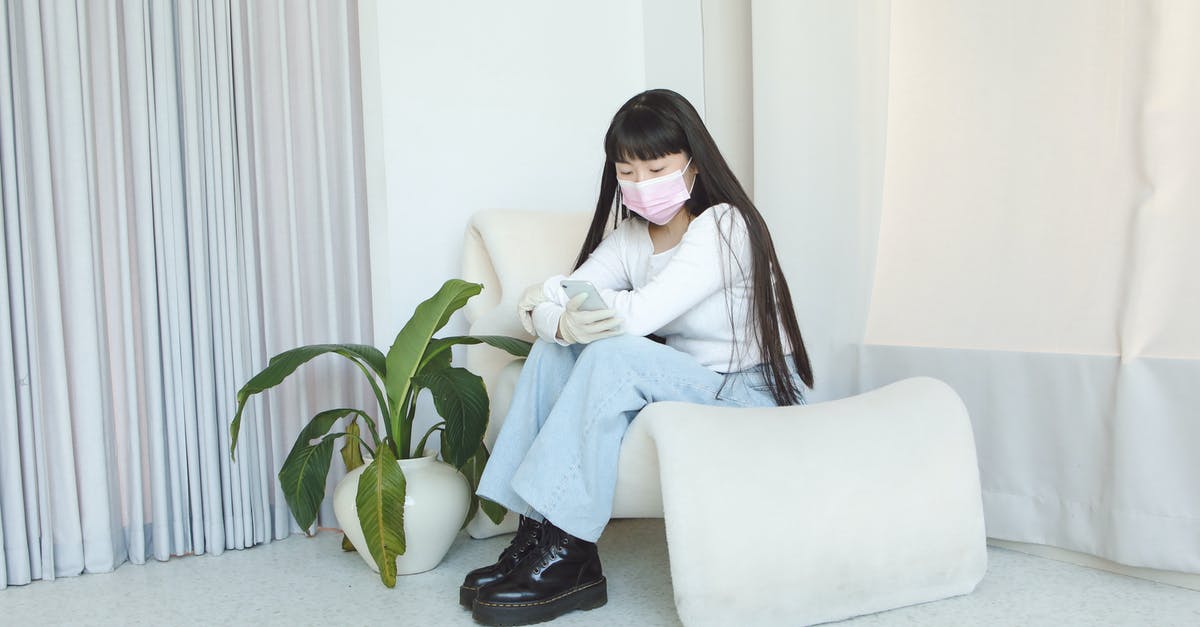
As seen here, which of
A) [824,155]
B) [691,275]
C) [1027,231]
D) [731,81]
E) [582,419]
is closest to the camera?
[582,419]

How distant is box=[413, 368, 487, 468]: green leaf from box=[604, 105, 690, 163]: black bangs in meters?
0.52

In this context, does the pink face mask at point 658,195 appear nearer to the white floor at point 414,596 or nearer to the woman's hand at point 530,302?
the woman's hand at point 530,302

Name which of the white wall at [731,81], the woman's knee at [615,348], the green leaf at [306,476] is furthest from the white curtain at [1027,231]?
the green leaf at [306,476]

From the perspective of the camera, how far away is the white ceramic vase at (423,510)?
68.0 inches

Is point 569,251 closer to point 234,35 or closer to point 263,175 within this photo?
point 263,175

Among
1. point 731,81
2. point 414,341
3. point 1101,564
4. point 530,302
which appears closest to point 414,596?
point 414,341

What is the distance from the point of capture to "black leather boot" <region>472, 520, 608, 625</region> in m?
1.44

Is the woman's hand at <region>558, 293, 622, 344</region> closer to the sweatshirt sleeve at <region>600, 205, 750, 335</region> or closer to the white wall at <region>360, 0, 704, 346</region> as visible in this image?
the sweatshirt sleeve at <region>600, 205, 750, 335</region>

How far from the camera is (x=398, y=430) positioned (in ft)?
5.97

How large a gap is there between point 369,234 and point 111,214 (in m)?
0.56

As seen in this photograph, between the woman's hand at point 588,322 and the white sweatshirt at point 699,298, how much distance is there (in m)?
0.02

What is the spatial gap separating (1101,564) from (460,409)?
122 centimetres

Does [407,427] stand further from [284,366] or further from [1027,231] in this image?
[1027,231]

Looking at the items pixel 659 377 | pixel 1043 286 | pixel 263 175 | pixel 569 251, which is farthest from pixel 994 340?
pixel 263 175
